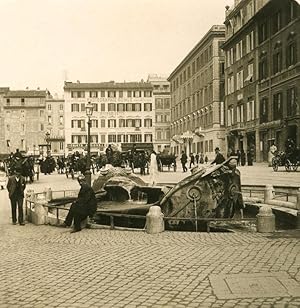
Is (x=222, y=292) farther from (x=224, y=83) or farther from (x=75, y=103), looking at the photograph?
(x=75, y=103)

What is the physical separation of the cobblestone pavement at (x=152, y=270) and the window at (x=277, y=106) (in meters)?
30.5

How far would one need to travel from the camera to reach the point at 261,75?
145ft

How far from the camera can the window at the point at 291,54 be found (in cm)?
3654

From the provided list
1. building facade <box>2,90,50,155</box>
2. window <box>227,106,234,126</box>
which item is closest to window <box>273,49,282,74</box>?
window <box>227,106,234,126</box>

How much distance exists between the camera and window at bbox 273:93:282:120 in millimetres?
39531

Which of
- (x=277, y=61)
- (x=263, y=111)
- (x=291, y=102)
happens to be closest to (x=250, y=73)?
(x=263, y=111)

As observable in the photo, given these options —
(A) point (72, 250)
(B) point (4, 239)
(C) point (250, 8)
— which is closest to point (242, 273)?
(A) point (72, 250)

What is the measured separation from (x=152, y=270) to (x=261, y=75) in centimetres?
3892

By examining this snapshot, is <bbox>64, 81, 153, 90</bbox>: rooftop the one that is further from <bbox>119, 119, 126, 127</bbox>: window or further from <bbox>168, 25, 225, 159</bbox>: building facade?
<bbox>168, 25, 225, 159</bbox>: building facade

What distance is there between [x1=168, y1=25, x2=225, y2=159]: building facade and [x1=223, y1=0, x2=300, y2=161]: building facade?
3.67 metres

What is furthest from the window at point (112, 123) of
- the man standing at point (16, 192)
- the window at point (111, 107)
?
the man standing at point (16, 192)

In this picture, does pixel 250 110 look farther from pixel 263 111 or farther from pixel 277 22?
pixel 277 22

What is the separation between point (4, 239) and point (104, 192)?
7096 mm

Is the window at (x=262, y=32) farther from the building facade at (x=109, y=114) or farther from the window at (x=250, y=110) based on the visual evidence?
the building facade at (x=109, y=114)
